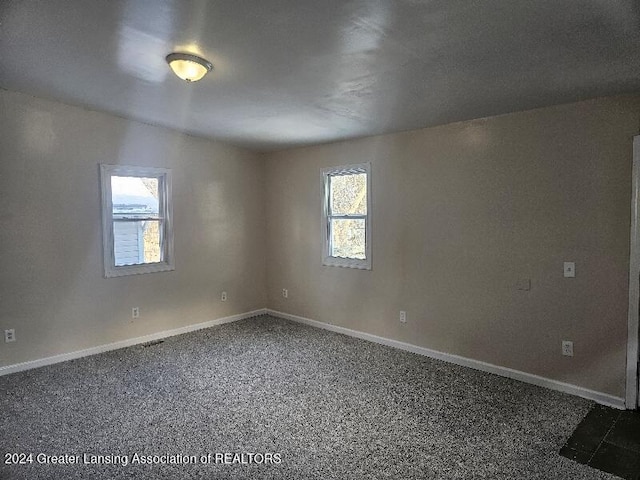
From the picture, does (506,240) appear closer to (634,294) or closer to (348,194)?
(634,294)

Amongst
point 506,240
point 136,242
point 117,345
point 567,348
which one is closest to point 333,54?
point 506,240

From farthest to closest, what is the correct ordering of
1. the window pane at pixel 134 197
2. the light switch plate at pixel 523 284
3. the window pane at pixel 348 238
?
the window pane at pixel 348 238
the window pane at pixel 134 197
the light switch plate at pixel 523 284

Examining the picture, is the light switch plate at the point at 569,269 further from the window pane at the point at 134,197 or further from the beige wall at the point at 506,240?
the window pane at the point at 134,197

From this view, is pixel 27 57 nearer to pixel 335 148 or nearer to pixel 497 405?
pixel 335 148

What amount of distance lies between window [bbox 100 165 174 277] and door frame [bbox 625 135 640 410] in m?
4.53

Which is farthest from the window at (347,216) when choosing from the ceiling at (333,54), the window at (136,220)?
the window at (136,220)

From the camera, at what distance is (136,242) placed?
4.75 meters

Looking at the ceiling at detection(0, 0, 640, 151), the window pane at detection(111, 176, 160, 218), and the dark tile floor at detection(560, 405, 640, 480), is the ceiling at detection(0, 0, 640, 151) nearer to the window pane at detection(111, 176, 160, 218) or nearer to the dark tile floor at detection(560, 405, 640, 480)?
the window pane at detection(111, 176, 160, 218)

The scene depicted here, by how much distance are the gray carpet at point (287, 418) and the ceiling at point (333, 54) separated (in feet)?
7.69

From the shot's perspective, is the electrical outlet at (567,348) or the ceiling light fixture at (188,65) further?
the electrical outlet at (567,348)

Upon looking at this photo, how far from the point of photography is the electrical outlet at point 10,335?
3783mm

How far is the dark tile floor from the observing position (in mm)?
2326

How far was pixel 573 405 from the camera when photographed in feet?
9.93

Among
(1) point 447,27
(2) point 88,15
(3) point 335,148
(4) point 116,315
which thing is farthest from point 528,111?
(4) point 116,315
